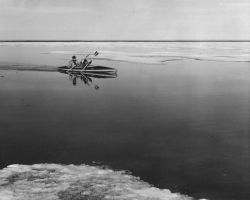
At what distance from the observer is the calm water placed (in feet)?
32.3

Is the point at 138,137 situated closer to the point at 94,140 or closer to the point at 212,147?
the point at 94,140

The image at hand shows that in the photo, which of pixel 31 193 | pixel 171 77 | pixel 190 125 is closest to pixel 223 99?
pixel 190 125

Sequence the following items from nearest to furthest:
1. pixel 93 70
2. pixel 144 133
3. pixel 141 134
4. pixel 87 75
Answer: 1. pixel 141 134
2. pixel 144 133
3. pixel 93 70
4. pixel 87 75

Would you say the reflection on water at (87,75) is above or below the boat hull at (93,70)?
below

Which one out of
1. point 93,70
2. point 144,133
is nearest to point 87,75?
point 93,70

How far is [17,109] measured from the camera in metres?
17.2

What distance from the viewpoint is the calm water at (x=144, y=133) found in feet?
32.3

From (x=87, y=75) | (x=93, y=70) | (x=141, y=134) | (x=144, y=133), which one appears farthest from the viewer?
(x=87, y=75)

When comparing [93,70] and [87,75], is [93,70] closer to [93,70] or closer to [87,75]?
[93,70]

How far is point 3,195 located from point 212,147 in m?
5.96

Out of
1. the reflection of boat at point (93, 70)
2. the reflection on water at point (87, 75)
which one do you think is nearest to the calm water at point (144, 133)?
the reflection on water at point (87, 75)

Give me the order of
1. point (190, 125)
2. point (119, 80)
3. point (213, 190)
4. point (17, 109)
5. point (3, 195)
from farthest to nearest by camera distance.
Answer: point (119, 80) < point (17, 109) < point (190, 125) < point (213, 190) < point (3, 195)

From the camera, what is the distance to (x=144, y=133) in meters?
13.2

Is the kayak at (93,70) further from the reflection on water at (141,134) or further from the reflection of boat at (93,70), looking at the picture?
the reflection on water at (141,134)
